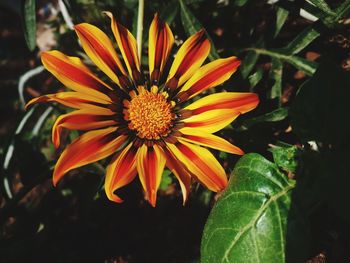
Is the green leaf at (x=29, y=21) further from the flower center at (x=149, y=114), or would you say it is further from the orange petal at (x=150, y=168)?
the orange petal at (x=150, y=168)

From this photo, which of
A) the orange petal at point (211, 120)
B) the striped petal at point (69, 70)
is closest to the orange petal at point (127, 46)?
the striped petal at point (69, 70)

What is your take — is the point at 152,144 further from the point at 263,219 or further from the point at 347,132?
the point at 347,132

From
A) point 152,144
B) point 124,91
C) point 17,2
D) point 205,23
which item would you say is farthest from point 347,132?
point 17,2

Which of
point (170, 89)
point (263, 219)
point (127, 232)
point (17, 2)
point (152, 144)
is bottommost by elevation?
point (127, 232)

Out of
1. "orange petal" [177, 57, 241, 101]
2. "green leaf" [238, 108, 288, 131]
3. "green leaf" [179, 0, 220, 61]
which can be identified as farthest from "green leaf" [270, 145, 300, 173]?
"green leaf" [179, 0, 220, 61]

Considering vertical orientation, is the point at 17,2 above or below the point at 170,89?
above

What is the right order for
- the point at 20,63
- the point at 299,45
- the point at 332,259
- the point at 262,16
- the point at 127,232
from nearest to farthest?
the point at 332,259, the point at 299,45, the point at 127,232, the point at 262,16, the point at 20,63

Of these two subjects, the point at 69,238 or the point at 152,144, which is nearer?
the point at 152,144
